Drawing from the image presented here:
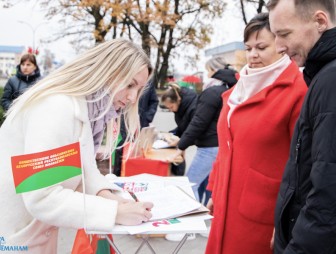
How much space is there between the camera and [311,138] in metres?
1.16

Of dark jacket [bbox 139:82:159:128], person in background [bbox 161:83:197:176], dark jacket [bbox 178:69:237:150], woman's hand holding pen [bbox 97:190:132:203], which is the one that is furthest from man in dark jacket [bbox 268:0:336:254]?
dark jacket [bbox 139:82:159:128]

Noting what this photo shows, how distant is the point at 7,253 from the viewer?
130cm

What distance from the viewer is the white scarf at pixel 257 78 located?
1.73 meters

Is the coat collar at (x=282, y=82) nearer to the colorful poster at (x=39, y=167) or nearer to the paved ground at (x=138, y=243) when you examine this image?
the colorful poster at (x=39, y=167)

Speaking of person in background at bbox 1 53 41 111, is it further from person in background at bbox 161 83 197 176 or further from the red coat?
the red coat

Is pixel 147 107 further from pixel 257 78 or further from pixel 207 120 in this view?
pixel 257 78

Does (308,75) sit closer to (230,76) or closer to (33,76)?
(230,76)

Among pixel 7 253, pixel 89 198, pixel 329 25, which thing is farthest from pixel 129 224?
pixel 329 25

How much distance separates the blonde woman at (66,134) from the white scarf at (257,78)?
1.87 feet

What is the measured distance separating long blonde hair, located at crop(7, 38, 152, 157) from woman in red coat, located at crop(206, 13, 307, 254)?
567mm

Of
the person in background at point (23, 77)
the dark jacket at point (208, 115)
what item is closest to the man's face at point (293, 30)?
the dark jacket at point (208, 115)

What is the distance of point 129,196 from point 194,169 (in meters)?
2.00

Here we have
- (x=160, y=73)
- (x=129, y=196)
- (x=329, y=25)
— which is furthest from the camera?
(x=160, y=73)

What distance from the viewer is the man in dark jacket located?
3.44ft
